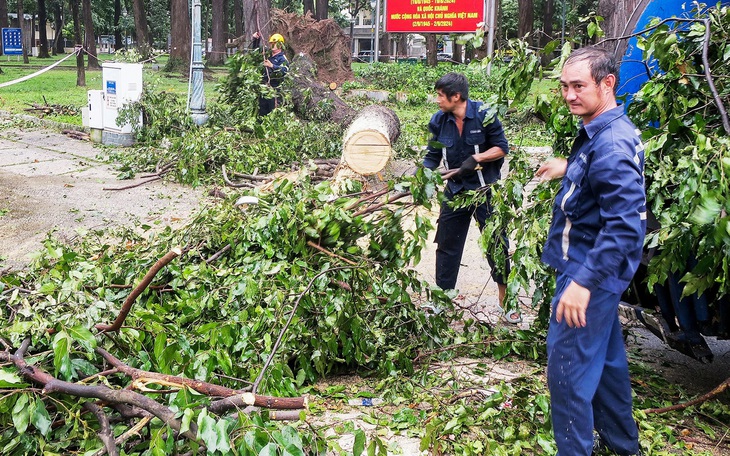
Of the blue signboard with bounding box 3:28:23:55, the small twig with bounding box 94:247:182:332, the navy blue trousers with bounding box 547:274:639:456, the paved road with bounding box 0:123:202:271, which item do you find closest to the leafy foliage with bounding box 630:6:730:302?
the navy blue trousers with bounding box 547:274:639:456

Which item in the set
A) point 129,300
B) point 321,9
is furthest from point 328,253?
point 321,9

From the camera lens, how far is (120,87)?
12531 mm

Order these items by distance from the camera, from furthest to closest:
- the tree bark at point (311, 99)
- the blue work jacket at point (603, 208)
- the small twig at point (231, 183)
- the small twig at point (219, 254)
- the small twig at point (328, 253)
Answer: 1. the tree bark at point (311, 99)
2. the small twig at point (231, 183)
3. the small twig at point (219, 254)
4. the small twig at point (328, 253)
5. the blue work jacket at point (603, 208)

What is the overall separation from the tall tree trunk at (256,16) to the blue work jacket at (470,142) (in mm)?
10246

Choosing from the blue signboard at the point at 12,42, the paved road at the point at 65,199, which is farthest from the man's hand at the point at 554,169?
the blue signboard at the point at 12,42

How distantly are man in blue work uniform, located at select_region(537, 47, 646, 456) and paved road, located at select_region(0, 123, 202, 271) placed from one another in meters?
4.77

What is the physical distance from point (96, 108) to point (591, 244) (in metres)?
11.9

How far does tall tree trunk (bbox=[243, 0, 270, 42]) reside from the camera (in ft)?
51.3

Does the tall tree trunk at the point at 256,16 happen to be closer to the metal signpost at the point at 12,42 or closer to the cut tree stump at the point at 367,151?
the cut tree stump at the point at 367,151

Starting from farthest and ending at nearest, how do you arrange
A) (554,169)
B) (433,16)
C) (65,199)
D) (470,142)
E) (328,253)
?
1. (433,16)
2. (65,199)
3. (470,142)
4. (328,253)
5. (554,169)

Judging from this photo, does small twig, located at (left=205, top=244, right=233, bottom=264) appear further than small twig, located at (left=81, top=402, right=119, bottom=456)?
Yes

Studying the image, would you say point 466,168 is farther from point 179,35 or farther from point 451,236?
point 179,35

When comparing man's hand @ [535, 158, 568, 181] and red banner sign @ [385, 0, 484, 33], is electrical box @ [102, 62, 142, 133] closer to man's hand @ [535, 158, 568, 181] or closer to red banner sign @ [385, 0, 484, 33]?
man's hand @ [535, 158, 568, 181]

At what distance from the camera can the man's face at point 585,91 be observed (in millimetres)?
3096
